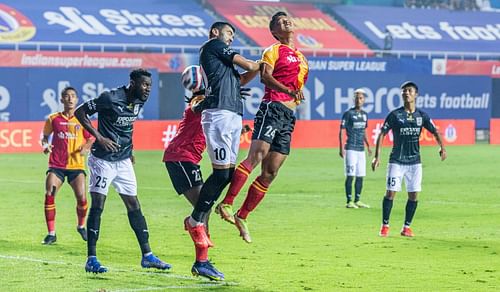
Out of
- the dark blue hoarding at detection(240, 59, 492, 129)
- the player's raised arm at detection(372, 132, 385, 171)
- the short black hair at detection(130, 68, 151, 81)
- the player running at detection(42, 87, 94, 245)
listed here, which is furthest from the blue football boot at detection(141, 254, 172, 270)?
the dark blue hoarding at detection(240, 59, 492, 129)

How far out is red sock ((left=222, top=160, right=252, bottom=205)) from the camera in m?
13.3

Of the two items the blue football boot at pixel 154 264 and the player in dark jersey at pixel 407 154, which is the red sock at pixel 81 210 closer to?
the blue football boot at pixel 154 264

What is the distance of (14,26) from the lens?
60.1 meters

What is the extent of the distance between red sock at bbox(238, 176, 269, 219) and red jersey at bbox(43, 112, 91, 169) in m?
4.28

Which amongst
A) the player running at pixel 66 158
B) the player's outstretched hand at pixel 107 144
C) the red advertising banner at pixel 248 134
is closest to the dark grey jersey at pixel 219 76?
the player's outstretched hand at pixel 107 144

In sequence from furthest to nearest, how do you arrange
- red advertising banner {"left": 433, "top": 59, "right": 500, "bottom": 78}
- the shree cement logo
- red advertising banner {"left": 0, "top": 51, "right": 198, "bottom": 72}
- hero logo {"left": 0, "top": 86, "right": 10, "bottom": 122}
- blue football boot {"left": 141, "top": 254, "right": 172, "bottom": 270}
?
1. red advertising banner {"left": 433, "top": 59, "right": 500, "bottom": 78}
2. the shree cement logo
3. red advertising banner {"left": 0, "top": 51, "right": 198, "bottom": 72}
4. hero logo {"left": 0, "top": 86, "right": 10, "bottom": 122}
5. blue football boot {"left": 141, "top": 254, "right": 172, "bottom": 270}

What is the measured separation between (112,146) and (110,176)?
41 cm

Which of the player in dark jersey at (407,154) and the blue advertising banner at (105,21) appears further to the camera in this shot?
the blue advertising banner at (105,21)

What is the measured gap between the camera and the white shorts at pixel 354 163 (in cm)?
2470

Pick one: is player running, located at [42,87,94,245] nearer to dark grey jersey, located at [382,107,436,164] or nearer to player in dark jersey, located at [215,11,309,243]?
player in dark jersey, located at [215,11,309,243]

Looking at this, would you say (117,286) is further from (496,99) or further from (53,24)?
(496,99)

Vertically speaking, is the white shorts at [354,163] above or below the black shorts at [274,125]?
below

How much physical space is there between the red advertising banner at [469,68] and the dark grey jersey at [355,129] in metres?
40.5

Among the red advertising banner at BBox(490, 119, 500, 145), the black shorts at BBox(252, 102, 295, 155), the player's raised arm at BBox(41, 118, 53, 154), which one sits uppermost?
the black shorts at BBox(252, 102, 295, 155)
